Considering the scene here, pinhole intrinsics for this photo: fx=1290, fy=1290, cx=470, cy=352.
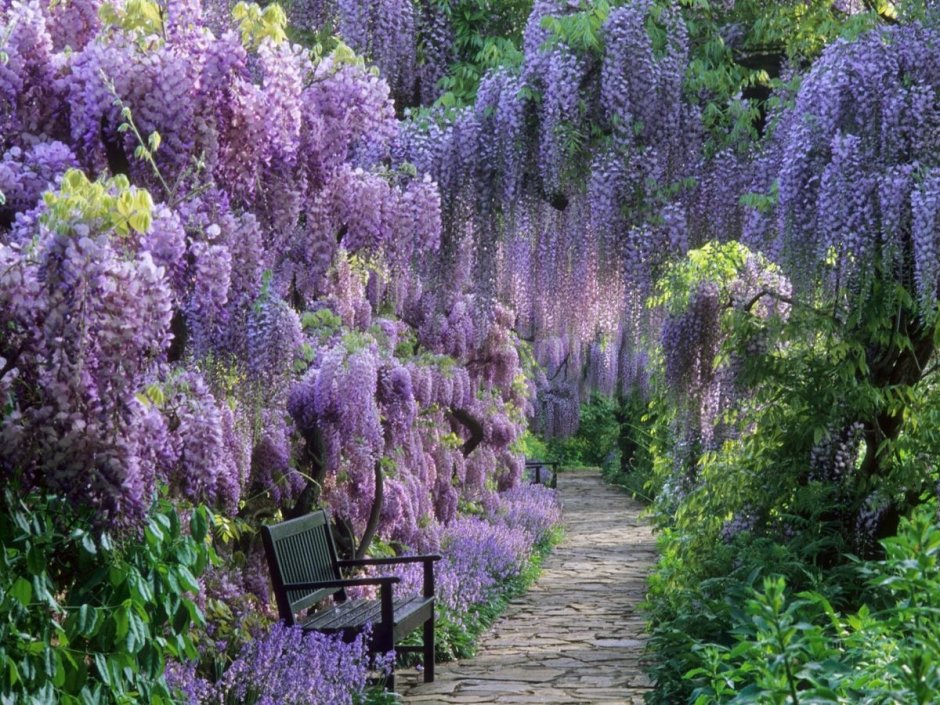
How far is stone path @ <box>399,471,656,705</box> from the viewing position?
646 centimetres

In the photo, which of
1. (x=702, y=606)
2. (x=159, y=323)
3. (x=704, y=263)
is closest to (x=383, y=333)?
(x=704, y=263)

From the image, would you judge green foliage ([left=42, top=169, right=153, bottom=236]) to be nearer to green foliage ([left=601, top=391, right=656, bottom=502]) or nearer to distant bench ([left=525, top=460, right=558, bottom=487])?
distant bench ([left=525, top=460, right=558, bottom=487])

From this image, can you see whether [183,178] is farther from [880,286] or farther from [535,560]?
[535,560]

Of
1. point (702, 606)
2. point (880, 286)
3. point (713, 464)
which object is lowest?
point (702, 606)

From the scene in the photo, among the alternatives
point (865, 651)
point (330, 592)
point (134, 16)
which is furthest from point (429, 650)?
point (134, 16)

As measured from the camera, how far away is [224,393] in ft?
17.6

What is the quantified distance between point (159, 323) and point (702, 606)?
3.89 m

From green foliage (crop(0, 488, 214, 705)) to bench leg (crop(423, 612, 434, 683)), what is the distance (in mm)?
2808

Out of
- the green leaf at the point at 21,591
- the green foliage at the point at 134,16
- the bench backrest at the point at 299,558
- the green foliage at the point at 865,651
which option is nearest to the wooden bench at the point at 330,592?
the bench backrest at the point at 299,558

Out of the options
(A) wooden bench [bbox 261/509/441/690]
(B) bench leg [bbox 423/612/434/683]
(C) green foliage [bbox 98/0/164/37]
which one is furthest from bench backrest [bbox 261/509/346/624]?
(C) green foliage [bbox 98/0/164/37]

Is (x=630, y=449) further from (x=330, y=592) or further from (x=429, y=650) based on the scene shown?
(x=330, y=592)

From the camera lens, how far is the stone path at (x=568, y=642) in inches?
254

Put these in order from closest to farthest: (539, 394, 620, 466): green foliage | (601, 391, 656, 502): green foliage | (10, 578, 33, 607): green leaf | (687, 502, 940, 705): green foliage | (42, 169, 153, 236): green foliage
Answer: (687, 502, 940, 705): green foliage → (42, 169, 153, 236): green foliage → (10, 578, 33, 607): green leaf → (601, 391, 656, 502): green foliage → (539, 394, 620, 466): green foliage

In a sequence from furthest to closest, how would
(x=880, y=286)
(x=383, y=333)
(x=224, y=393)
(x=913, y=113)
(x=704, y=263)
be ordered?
(x=383, y=333) → (x=704, y=263) → (x=880, y=286) → (x=224, y=393) → (x=913, y=113)
